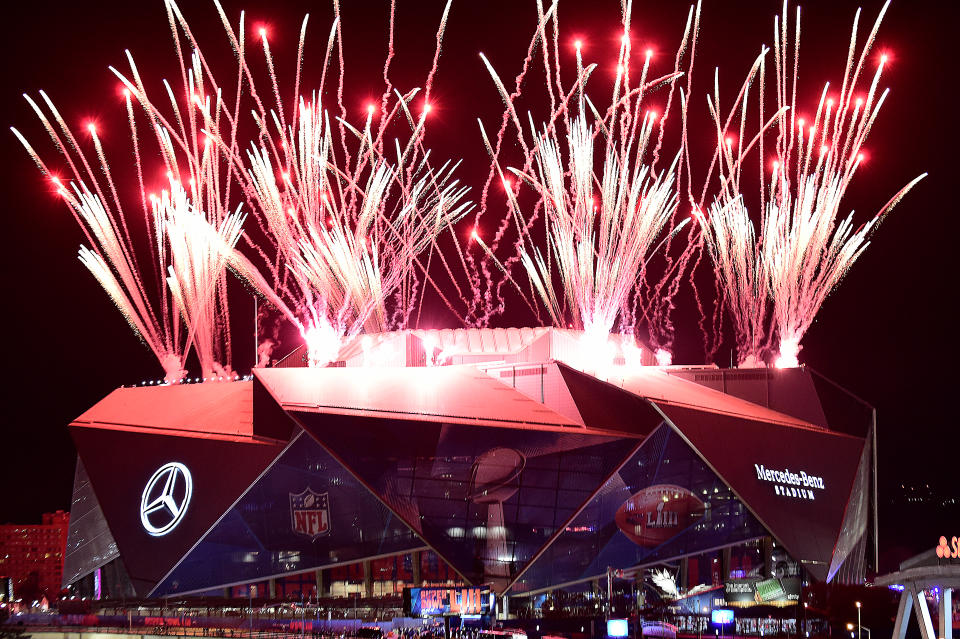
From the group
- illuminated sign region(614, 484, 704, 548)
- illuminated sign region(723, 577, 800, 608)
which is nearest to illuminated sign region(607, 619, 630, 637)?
illuminated sign region(614, 484, 704, 548)

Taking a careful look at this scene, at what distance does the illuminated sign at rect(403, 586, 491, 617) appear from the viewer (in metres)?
36.0

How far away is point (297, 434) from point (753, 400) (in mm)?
20055

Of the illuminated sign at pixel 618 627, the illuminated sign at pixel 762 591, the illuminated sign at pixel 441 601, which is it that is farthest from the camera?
the illuminated sign at pixel 762 591

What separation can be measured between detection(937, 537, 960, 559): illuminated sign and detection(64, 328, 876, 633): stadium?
54.1ft

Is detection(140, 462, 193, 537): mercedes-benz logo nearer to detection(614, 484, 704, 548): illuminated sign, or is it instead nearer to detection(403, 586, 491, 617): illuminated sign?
detection(403, 586, 491, 617): illuminated sign

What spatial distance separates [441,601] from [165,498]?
45.8 feet

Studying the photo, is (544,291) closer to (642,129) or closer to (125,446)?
(642,129)

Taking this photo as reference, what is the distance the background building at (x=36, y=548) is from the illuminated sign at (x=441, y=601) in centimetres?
6957

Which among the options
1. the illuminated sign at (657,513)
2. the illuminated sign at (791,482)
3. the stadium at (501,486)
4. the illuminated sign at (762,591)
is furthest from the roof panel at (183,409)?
the illuminated sign at (791,482)

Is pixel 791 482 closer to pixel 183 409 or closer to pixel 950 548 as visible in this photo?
pixel 950 548

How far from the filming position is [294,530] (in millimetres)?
42875

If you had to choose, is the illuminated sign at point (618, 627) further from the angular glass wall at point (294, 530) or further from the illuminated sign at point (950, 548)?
the illuminated sign at point (950, 548)

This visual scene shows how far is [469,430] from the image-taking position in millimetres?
38812

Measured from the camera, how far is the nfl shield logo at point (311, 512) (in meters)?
42.5
